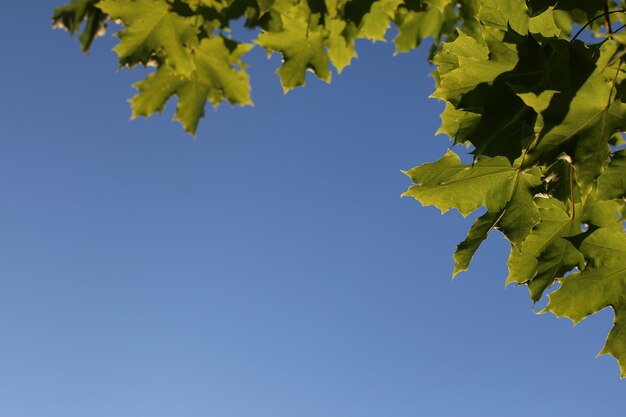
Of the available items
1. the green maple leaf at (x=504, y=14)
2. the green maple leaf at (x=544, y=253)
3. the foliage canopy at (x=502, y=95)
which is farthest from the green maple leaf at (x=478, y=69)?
the green maple leaf at (x=544, y=253)

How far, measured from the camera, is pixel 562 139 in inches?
71.9

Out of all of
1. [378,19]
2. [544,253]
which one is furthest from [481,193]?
[378,19]

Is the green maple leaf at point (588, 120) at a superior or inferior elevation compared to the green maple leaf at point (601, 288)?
superior

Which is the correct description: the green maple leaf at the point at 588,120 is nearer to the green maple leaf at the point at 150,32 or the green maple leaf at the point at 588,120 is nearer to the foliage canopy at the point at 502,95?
the foliage canopy at the point at 502,95

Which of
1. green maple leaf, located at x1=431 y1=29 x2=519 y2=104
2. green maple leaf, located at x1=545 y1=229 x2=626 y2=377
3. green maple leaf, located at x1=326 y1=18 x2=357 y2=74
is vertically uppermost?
green maple leaf, located at x1=326 y1=18 x2=357 y2=74

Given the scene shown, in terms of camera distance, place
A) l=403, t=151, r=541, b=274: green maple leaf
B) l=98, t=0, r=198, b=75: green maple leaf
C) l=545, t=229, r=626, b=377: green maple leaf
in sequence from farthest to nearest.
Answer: l=98, t=0, r=198, b=75: green maple leaf → l=403, t=151, r=541, b=274: green maple leaf → l=545, t=229, r=626, b=377: green maple leaf

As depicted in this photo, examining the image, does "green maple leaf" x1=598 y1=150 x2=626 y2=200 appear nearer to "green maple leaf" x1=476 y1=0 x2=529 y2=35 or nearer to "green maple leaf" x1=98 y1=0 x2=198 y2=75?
"green maple leaf" x1=476 y1=0 x2=529 y2=35

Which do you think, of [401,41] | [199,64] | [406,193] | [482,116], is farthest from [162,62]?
[482,116]

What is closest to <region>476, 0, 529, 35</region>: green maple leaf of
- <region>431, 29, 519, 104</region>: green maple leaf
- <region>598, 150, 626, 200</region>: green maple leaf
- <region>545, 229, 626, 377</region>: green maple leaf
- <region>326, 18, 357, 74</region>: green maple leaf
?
<region>431, 29, 519, 104</region>: green maple leaf

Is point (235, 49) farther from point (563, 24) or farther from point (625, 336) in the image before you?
point (625, 336)

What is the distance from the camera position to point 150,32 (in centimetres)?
345

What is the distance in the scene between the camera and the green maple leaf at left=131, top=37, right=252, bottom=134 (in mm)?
3711

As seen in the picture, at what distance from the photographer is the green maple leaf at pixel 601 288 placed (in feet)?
7.05

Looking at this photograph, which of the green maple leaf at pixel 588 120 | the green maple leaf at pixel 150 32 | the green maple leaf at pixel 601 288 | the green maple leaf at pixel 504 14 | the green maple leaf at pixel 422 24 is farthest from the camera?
the green maple leaf at pixel 422 24
